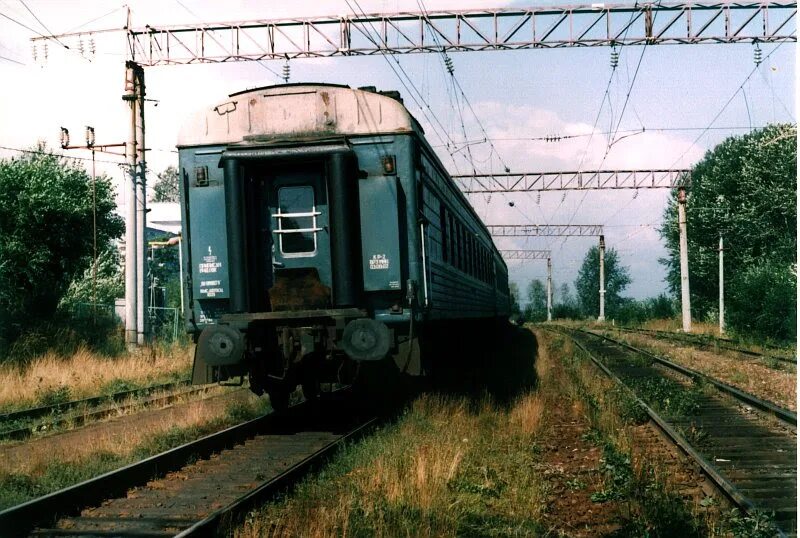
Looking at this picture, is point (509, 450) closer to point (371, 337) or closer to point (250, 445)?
point (371, 337)

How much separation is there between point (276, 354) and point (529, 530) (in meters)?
4.47

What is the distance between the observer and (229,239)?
8.77 metres

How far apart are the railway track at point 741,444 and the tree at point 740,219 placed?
685 inches

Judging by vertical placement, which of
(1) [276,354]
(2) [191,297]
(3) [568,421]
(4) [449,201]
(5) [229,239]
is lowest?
(3) [568,421]

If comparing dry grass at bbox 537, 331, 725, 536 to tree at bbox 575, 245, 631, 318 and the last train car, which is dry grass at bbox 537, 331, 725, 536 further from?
tree at bbox 575, 245, 631, 318

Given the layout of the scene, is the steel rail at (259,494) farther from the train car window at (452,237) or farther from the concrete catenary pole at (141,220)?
the concrete catenary pole at (141,220)

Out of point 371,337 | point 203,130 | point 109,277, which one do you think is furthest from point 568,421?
point 109,277

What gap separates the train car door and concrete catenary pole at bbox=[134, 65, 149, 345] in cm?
1000

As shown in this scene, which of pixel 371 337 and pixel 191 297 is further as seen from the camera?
pixel 191 297

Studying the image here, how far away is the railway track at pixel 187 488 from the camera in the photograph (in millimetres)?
5555

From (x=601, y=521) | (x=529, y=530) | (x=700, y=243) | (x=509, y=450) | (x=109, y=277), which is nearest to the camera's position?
(x=529, y=530)

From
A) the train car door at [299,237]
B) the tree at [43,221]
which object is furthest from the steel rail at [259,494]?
the tree at [43,221]

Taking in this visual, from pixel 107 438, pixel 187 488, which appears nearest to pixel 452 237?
pixel 107 438

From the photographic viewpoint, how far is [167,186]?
84.3m
